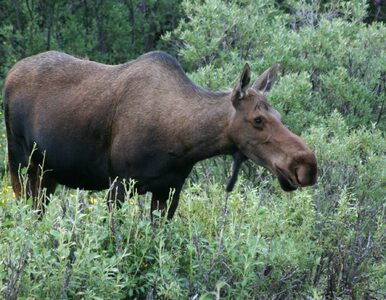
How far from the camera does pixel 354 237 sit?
6570mm

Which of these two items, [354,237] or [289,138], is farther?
[354,237]

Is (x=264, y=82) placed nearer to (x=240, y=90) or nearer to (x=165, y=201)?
(x=240, y=90)

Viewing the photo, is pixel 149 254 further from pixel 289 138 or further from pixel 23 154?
pixel 23 154

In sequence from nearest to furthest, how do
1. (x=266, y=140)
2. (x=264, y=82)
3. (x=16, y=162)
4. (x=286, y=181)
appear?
(x=286, y=181) < (x=266, y=140) < (x=264, y=82) < (x=16, y=162)

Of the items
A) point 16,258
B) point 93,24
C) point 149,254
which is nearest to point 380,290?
point 149,254

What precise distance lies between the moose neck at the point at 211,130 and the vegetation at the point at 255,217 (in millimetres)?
323

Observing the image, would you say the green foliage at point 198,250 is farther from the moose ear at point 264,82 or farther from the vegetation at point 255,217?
the moose ear at point 264,82

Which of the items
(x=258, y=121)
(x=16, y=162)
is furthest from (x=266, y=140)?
(x=16, y=162)

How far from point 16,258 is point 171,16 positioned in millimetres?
10283

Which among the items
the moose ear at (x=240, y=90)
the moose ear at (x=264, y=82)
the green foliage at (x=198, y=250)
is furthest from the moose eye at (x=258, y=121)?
the green foliage at (x=198, y=250)

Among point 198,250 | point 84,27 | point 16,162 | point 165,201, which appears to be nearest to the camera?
point 198,250

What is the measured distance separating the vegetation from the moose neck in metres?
0.32

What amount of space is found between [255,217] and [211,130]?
65cm

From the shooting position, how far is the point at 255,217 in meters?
6.17
